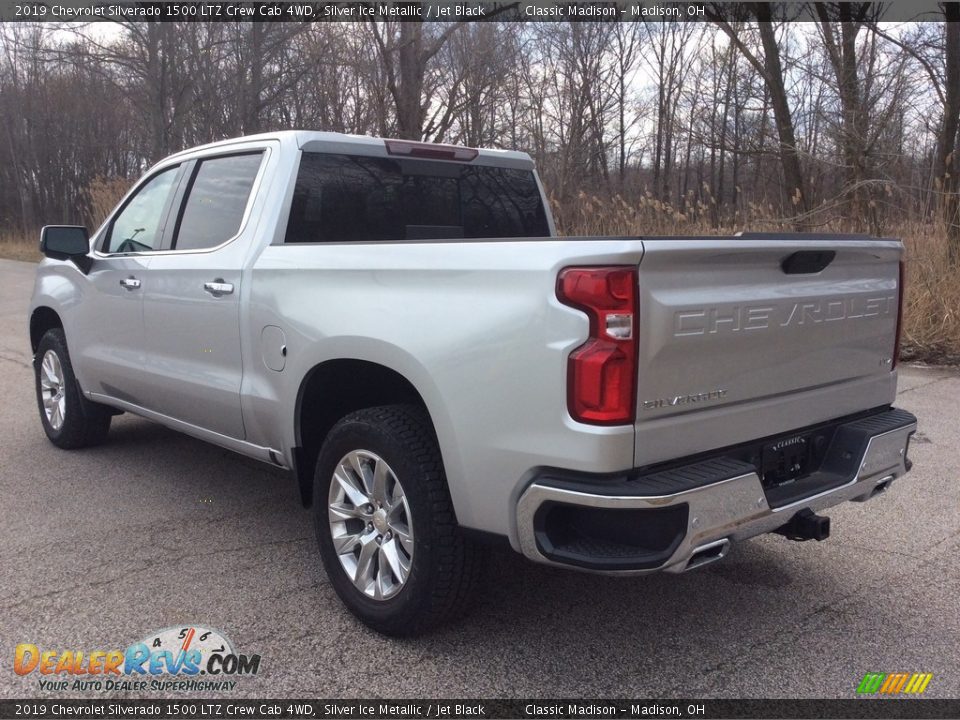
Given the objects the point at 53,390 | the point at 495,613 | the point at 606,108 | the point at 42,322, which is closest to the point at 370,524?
the point at 495,613

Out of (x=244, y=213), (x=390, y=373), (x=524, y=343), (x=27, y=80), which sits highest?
(x=27, y=80)

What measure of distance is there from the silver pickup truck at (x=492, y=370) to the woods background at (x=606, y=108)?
6049 millimetres

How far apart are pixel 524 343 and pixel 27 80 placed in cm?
4044

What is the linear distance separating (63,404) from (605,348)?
14.6ft

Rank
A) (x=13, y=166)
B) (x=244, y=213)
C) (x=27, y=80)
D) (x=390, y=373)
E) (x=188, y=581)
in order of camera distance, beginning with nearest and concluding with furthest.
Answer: (x=390, y=373), (x=188, y=581), (x=244, y=213), (x=27, y=80), (x=13, y=166)

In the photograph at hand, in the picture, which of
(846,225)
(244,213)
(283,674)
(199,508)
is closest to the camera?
(283,674)

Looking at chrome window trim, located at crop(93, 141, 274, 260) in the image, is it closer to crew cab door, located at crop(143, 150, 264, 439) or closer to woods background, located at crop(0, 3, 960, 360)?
crew cab door, located at crop(143, 150, 264, 439)

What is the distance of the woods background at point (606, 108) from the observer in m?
9.96

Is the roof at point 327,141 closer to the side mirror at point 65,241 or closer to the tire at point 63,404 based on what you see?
the side mirror at point 65,241

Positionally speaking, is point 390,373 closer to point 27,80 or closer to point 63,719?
point 63,719

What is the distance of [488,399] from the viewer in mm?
2715

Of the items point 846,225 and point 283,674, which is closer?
point 283,674

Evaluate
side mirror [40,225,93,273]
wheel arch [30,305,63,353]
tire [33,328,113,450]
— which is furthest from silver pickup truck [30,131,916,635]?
wheel arch [30,305,63,353]

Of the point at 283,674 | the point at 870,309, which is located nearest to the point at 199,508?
the point at 283,674
